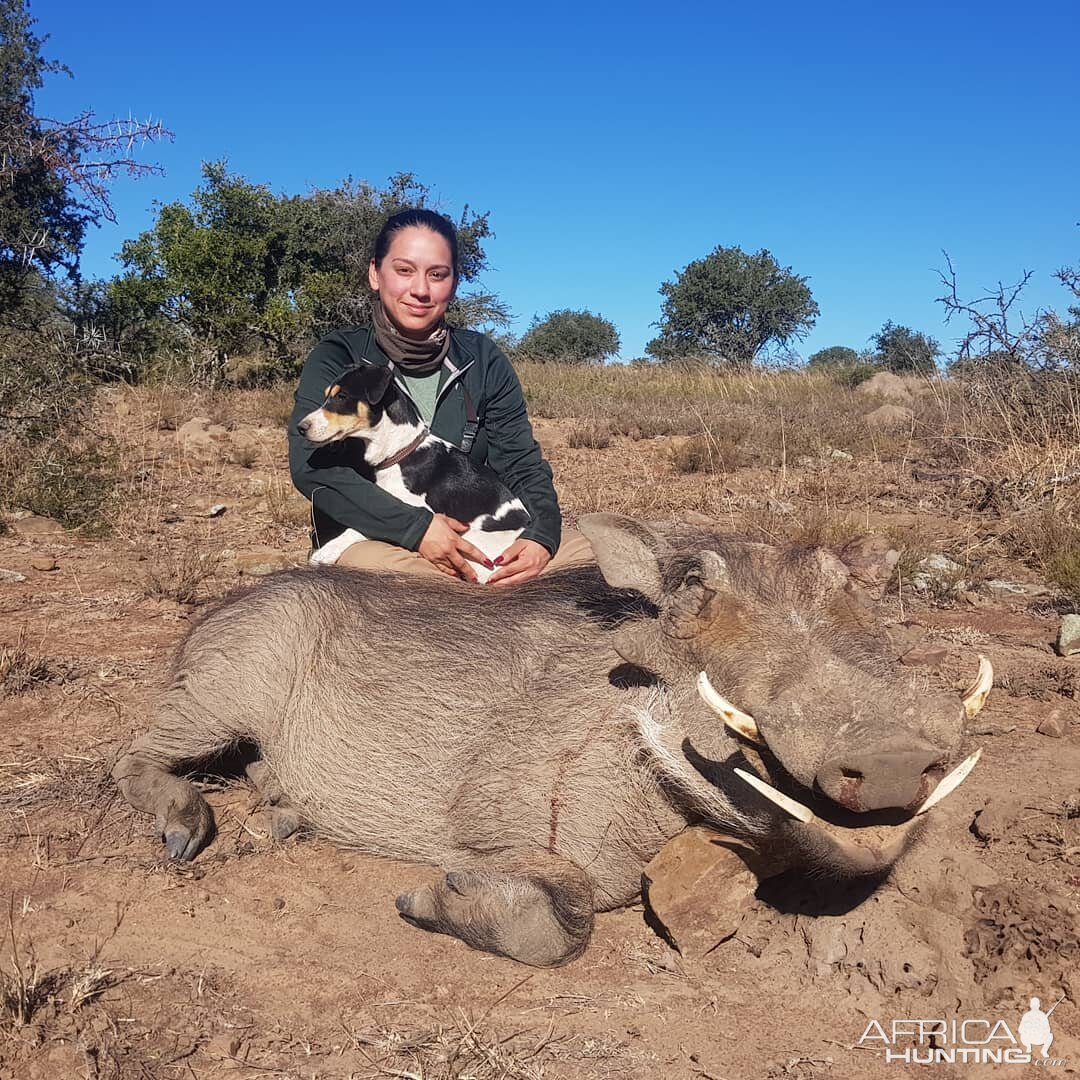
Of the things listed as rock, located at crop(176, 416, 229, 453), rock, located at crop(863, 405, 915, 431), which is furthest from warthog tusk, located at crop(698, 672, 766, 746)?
rock, located at crop(863, 405, 915, 431)

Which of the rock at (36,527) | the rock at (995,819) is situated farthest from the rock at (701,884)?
the rock at (36,527)

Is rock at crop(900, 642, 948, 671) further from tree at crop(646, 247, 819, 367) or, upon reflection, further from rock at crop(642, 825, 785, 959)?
tree at crop(646, 247, 819, 367)

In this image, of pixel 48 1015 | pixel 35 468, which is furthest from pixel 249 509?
pixel 48 1015

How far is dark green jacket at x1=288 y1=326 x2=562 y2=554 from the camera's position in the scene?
3.32 metres

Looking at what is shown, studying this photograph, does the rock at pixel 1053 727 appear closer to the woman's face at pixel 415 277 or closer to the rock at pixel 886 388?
the woman's face at pixel 415 277

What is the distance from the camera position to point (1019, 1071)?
5.92 feet

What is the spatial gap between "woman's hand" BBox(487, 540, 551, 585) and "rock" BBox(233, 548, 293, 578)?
220 cm

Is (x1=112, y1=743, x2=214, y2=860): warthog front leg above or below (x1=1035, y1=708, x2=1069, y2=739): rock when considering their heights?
below

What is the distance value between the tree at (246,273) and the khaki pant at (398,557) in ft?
28.6

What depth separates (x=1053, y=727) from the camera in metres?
3.02

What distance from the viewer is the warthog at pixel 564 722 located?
173 cm

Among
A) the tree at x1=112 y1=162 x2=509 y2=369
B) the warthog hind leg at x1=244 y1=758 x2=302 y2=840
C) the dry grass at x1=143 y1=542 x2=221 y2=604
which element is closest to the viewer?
the warthog hind leg at x1=244 y1=758 x2=302 y2=840

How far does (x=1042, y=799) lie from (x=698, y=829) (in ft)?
3.49

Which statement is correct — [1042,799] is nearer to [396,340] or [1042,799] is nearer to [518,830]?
[518,830]
